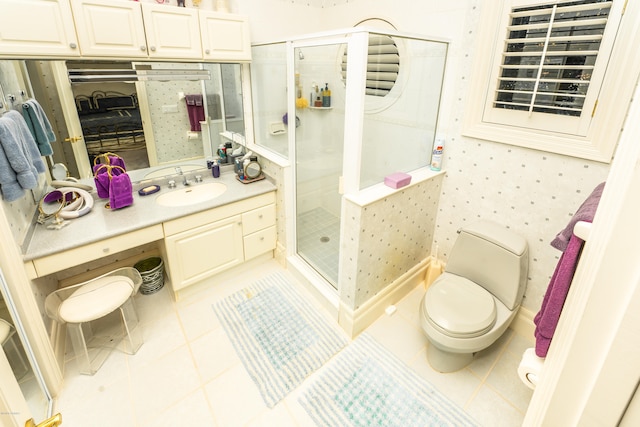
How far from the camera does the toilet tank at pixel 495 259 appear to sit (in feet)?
6.01

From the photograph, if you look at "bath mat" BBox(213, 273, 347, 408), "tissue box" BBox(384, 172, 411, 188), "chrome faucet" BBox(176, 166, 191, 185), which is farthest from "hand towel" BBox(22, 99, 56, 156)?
"tissue box" BBox(384, 172, 411, 188)

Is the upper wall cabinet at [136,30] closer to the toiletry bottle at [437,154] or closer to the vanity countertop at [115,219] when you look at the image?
the vanity countertop at [115,219]

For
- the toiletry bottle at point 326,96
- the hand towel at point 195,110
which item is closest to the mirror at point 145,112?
the hand towel at point 195,110

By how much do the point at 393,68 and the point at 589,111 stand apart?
42.0 inches

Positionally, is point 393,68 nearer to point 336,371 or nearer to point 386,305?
point 386,305

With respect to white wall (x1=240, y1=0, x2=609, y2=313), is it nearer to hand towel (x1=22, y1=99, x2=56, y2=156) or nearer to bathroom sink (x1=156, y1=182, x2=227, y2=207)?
bathroom sink (x1=156, y1=182, x2=227, y2=207)

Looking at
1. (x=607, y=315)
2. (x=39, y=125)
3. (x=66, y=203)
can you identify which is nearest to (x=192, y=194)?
(x=66, y=203)

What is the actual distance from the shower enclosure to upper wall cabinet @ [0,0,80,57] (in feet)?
3.89

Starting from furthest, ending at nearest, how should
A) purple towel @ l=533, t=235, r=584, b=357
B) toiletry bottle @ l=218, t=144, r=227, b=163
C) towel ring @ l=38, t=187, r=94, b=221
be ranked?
toiletry bottle @ l=218, t=144, r=227, b=163
towel ring @ l=38, t=187, r=94, b=221
purple towel @ l=533, t=235, r=584, b=357

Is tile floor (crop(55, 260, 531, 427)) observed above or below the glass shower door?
below

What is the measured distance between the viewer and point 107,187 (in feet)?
7.06

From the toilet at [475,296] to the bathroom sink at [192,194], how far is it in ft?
5.87

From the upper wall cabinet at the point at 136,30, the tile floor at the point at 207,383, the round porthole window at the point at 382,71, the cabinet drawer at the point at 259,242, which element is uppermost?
the upper wall cabinet at the point at 136,30

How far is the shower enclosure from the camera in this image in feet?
5.74
